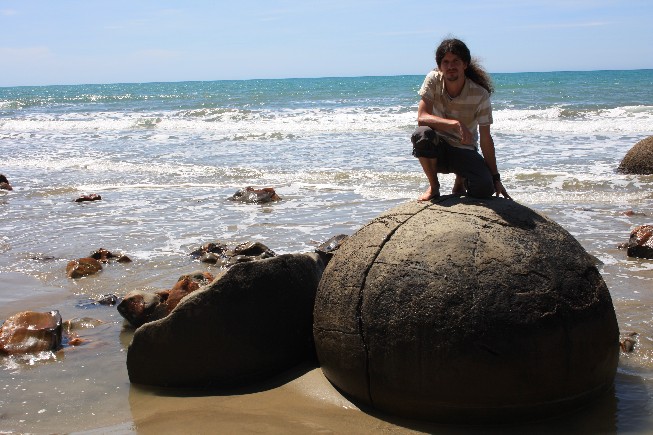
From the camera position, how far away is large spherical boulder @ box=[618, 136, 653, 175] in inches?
569

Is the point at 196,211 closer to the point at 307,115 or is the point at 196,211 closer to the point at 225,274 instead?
the point at 225,274

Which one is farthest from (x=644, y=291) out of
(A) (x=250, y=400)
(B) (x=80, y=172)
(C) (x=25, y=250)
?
(B) (x=80, y=172)

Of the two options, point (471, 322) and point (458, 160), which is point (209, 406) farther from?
point (458, 160)

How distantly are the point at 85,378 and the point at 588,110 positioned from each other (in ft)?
91.3

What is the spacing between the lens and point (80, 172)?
56.7 feet

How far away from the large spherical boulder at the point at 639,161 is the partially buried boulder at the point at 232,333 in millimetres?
11290

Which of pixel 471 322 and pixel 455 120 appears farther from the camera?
pixel 455 120

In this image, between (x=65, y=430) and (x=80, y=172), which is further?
(x=80, y=172)

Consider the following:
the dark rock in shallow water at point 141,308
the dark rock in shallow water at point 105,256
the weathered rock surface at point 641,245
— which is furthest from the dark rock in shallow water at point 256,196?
the dark rock in shallow water at point 141,308

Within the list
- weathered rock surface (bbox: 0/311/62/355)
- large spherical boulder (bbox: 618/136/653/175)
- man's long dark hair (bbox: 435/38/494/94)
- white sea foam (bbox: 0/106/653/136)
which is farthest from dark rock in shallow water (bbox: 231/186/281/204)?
white sea foam (bbox: 0/106/653/136)

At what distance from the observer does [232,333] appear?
482 cm

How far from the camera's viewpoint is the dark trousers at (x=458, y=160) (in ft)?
15.9

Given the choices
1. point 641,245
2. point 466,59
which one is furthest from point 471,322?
point 641,245

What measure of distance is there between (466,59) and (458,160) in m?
0.64
